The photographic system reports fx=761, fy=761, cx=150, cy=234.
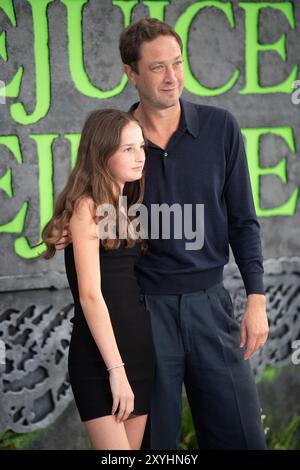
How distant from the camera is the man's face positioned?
2701 millimetres

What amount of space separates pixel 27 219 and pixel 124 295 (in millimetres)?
1886

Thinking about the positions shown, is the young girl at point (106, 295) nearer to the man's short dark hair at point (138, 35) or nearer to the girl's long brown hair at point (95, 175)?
the girl's long brown hair at point (95, 175)

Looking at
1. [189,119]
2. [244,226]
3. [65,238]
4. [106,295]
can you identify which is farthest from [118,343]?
[189,119]

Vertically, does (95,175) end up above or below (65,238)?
above

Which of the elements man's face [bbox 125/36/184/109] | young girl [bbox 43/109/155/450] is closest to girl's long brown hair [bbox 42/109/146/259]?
young girl [bbox 43/109/155/450]

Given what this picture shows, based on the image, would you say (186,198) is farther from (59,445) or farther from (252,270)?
(59,445)

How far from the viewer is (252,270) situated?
113 inches

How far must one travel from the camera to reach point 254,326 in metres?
2.77

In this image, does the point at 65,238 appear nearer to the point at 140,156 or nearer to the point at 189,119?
the point at 140,156

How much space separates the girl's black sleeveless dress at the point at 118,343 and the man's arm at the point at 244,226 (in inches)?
16.4

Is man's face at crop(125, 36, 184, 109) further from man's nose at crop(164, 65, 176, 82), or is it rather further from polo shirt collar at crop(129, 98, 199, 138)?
polo shirt collar at crop(129, 98, 199, 138)

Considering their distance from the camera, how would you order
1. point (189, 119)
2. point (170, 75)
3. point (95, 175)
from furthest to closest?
point (189, 119) < point (170, 75) < point (95, 175)

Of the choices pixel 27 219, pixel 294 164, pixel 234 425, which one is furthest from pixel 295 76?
pixel 234 425

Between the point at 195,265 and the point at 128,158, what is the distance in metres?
0.49
